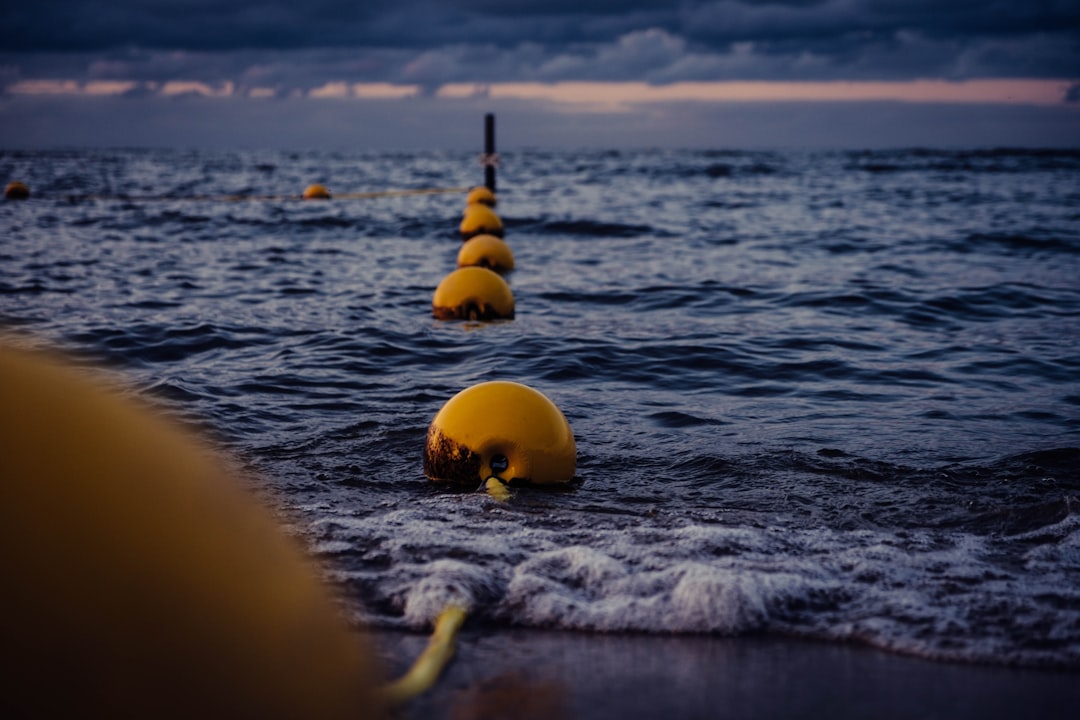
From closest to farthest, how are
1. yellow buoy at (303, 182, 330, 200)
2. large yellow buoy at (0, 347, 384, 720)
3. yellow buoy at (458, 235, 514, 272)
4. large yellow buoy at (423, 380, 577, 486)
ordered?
large yellow buoy at (0, 347, 384, 720) → large yellow buoy at (423, 380, 577, 486) → yellow buoy at (458, 235, 514, 272) → yellow buoy at (303, 182, 330, 200)

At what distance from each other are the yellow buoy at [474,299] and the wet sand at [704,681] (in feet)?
21.4

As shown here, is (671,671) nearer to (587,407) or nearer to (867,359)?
(587,407)

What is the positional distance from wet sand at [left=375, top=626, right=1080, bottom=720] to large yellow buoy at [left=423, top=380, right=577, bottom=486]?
1407 millimetres

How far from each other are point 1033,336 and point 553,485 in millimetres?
6239

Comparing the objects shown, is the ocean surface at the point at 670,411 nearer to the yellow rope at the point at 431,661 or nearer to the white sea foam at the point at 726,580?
the white sea foam at the point at 726,580

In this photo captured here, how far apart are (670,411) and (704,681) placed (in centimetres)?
369

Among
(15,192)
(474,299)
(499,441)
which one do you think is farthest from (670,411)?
(15,192)

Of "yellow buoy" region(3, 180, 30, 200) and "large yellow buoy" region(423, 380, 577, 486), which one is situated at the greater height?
"yellow buoy" region(3, 180, 30, 200)

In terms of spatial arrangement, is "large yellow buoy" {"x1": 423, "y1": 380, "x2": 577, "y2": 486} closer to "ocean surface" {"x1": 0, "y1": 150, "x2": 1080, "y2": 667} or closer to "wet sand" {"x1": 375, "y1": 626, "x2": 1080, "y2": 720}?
"ocean surface" {"x1": 0, "y1": 150, "x2": 1080, "y2": 667}

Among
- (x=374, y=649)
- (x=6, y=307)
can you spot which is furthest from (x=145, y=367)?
(x=374, y=649)

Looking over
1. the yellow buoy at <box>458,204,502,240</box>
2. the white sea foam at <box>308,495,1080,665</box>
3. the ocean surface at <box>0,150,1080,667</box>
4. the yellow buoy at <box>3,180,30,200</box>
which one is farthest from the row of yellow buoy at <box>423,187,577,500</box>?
the yellow buoy at <box>3,180,30,200</box>

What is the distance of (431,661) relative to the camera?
2.68 m

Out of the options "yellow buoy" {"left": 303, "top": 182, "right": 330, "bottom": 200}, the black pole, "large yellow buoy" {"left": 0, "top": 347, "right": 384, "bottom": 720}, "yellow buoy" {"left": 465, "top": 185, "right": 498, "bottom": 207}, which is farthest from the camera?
"yellow buoy" {"left": 303, "top": 182, "right": 330, "bottom": 200}

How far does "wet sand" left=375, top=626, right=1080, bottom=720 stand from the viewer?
2.46m
